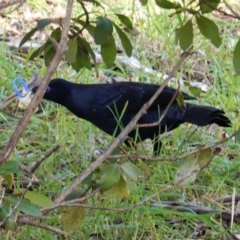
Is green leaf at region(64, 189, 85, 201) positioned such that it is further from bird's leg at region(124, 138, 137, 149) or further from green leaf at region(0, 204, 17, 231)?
bird's leg at region(124, 138, 137, 149)

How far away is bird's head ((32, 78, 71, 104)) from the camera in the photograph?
11.2 feet

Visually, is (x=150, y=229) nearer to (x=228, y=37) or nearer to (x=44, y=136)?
(x=44, y=136)

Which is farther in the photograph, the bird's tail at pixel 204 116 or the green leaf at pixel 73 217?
the bird's tail at pixel 204 116

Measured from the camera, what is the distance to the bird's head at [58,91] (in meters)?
3.41

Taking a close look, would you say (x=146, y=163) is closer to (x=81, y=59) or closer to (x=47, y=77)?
(x=81, y=59)

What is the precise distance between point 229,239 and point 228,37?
7.24 feet

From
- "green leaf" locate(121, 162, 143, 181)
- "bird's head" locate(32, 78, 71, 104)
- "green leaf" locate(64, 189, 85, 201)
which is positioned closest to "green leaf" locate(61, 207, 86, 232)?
"green leaf" locate(64, 189, 85, 201)

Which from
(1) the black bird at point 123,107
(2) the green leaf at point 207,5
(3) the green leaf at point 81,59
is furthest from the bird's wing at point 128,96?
(2) the green leaf at point 207,5

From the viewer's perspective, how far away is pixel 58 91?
11.1 feet

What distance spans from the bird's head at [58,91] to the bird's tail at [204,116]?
23.4 inches

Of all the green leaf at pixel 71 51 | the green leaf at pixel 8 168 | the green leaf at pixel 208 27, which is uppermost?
the green leaf at pixel 208 27

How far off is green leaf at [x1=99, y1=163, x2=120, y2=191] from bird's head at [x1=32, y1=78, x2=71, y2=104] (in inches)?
72.3

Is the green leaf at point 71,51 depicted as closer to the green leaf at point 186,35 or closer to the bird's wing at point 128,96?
the green leaf at point 186,35

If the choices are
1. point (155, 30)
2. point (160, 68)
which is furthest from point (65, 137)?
point (155, 30)
